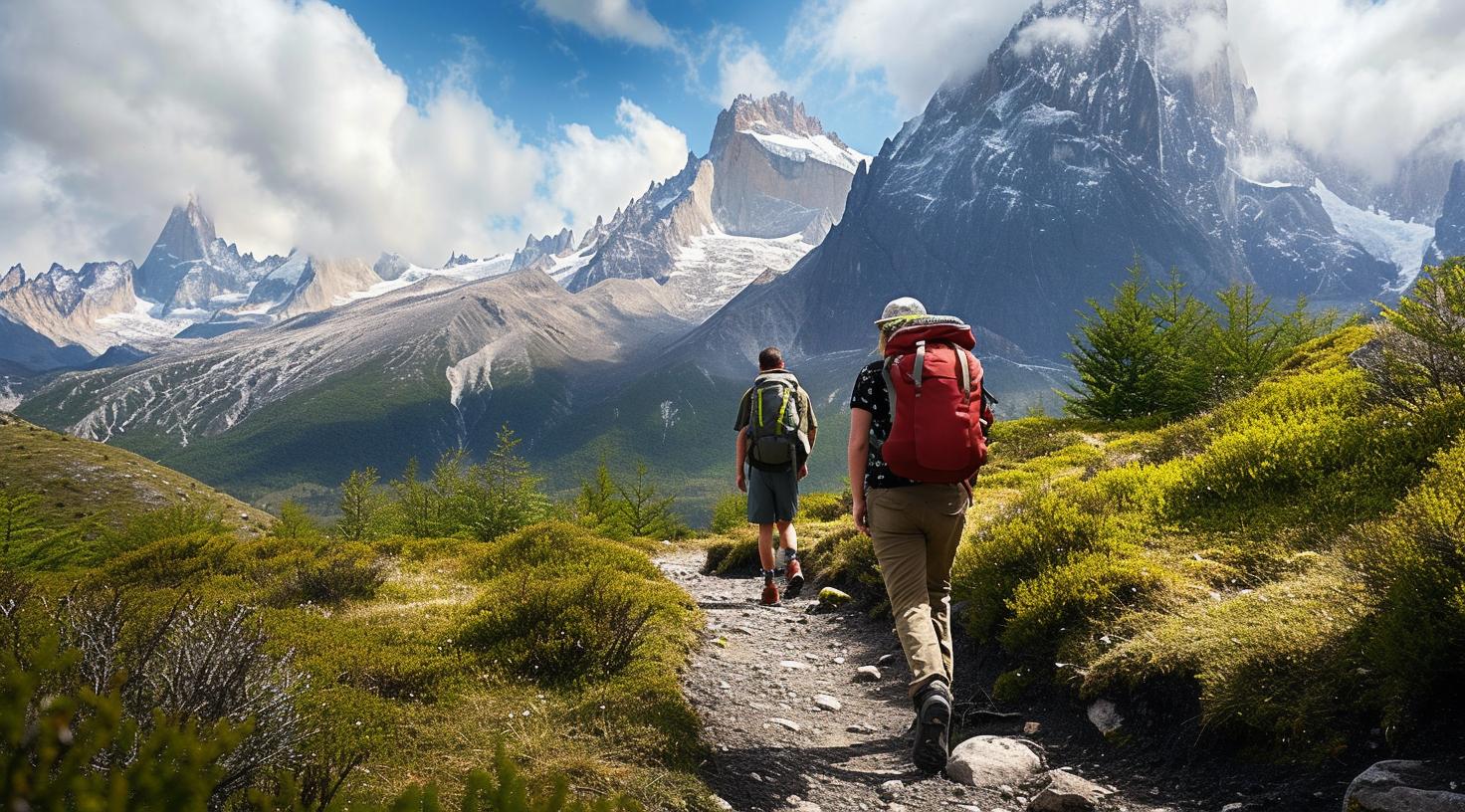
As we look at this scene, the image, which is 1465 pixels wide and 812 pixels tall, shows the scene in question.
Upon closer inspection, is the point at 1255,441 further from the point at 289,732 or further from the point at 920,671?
the point at 289,732

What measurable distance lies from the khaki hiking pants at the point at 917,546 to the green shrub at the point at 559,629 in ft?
8.24

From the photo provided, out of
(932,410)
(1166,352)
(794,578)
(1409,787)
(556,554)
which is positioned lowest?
(1409,787)

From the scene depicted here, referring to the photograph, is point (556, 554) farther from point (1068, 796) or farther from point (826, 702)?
point (1068, 796)

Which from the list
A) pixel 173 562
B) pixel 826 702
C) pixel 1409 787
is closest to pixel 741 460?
pixel 826 702

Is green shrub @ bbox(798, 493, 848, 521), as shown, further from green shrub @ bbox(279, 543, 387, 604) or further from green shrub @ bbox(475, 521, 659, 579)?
→ green shrub @ bbox(279, 543, 387, 604)

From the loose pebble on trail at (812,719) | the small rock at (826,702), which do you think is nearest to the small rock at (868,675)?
the loose pebble on trail at (812,719)

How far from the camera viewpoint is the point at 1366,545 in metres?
5.18

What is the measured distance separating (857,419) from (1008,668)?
325 cm

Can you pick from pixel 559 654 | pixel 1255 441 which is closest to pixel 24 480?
pixel 559 654

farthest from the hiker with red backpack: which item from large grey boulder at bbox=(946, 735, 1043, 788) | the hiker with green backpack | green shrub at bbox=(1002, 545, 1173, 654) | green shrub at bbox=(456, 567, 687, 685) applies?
the hiker with green backpack

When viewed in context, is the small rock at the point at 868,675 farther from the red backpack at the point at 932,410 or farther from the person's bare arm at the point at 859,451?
the red backpack at the point at 932,410

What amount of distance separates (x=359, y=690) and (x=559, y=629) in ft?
6.22

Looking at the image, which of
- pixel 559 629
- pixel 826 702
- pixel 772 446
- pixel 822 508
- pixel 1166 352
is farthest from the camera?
pixel 1166 352

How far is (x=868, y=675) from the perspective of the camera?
797cm
